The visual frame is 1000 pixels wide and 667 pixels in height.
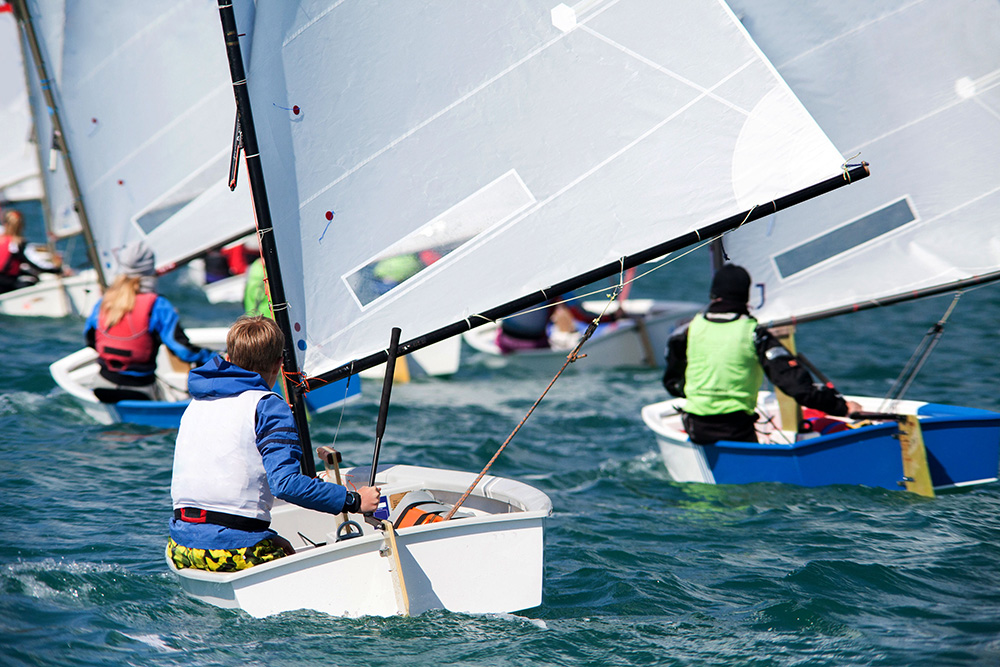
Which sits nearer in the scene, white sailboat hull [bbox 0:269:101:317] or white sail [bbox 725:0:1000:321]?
white sail [bbox 725:0:1000:321]

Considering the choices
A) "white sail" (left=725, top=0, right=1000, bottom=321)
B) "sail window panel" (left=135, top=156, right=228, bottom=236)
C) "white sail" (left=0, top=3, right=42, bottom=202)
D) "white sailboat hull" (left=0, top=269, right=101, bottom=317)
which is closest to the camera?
"white sail" (left=725, top=0, right=1000, bottom=321)

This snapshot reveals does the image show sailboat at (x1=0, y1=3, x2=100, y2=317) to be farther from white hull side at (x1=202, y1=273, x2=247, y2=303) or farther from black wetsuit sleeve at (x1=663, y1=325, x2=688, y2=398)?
black wetsuit sleeve at (x1=663, y1=325, x2=688, y2=398)

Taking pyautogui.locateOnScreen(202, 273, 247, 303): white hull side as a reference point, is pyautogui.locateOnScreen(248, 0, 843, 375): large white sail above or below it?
below

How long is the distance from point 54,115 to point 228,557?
5.53m

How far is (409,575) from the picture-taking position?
Result: 313 centimetres

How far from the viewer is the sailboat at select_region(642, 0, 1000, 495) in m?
5.47

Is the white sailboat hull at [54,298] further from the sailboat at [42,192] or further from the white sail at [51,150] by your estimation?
the white sail at [51,150]

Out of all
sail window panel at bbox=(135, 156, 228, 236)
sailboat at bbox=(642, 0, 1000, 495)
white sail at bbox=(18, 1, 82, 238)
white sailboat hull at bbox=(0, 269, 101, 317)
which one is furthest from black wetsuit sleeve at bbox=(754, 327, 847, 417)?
white sailboat hull at bbox=(0, 269, 101, 317)

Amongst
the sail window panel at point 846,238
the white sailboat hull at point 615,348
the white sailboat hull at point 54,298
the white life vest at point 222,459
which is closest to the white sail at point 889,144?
the sail window panel at point 846,238

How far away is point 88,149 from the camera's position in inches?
295

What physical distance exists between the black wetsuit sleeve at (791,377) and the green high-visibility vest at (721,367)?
0.20ft

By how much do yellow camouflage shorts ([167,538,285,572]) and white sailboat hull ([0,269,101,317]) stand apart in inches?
287

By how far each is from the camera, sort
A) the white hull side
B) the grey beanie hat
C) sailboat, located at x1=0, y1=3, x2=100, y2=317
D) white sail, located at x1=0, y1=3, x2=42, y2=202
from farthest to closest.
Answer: white sail, located at x1=0, y1=3, x2=42, y2=202, the white hull side, sailboat, located at x1=0, y1=3, x2=100, y2=317, the grey beanie hat

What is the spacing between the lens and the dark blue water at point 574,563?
3145 millimetres
